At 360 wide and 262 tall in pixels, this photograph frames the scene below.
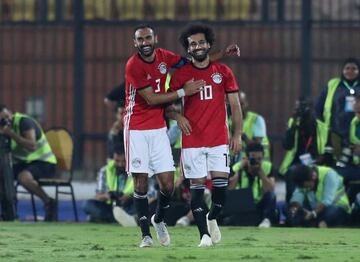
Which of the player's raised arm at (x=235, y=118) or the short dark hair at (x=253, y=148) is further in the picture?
the short dark hair at (x=253, y=148)

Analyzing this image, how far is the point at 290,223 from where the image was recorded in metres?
22.0

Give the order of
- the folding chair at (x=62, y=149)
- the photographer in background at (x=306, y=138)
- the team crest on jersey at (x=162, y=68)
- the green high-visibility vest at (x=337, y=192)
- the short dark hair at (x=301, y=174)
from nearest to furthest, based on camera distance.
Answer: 1. the team crest on jersey at (x=162, y=68)
2. the short dark hair at (x=301, y=174)
3. the green high-visibility vest at (x=337, y=192)
4. the photographer in background at (x=306, y=138)
5. the folding chair at (x=62, y=149)

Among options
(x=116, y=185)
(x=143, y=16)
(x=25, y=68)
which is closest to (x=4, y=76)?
(x=25, y=68)

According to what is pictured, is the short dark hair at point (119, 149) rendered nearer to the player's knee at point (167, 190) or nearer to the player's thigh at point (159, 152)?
the player's knee at point (167, 190)

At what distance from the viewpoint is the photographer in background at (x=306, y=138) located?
2300 cm

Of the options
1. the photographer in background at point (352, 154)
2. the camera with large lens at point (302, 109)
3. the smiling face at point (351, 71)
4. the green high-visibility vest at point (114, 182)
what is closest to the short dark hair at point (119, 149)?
the green high-visibility vest at point (114, 182)

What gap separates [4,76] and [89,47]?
4.69ft

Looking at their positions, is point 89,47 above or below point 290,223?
above

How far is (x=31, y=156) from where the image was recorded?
23594 mm

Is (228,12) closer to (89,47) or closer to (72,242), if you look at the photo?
(89,47)

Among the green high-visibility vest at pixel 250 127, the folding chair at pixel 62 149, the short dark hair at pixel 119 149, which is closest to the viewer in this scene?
the short dark hair at pixel 119 149

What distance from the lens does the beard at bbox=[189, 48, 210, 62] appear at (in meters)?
17.6

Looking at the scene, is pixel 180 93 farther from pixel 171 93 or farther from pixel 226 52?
pixel 226 52

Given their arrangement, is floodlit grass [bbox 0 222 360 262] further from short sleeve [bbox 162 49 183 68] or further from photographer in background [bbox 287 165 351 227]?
short sleeve [bbox 162 49 183 68]
